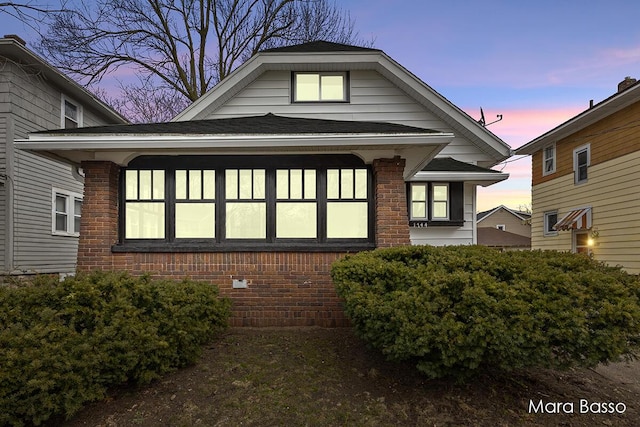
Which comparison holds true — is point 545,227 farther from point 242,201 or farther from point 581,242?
point 242,201

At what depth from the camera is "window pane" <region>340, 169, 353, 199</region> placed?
586 cm

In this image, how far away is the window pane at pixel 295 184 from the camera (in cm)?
582

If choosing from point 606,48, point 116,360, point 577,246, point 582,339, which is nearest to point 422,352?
point 582,339

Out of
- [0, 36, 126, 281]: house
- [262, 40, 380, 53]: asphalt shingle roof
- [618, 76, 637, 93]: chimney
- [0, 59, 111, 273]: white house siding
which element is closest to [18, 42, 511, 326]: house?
[262, 40, 380, 53]: asphalt shingle roof

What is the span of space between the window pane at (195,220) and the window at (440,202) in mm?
5374

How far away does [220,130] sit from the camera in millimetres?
5531

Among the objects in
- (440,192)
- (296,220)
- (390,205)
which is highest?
(440,192)

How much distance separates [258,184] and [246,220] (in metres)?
0.63

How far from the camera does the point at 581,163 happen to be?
12570mm

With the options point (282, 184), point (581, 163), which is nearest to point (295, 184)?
point (282, 184)

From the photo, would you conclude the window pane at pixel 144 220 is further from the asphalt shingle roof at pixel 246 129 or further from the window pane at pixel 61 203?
the window pane at pixel 61 203

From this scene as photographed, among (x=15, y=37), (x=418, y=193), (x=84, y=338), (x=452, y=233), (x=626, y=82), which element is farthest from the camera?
(x=626, y=82)

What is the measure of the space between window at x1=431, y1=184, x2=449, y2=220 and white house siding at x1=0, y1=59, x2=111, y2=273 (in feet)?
34.7

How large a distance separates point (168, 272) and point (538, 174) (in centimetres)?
1534
